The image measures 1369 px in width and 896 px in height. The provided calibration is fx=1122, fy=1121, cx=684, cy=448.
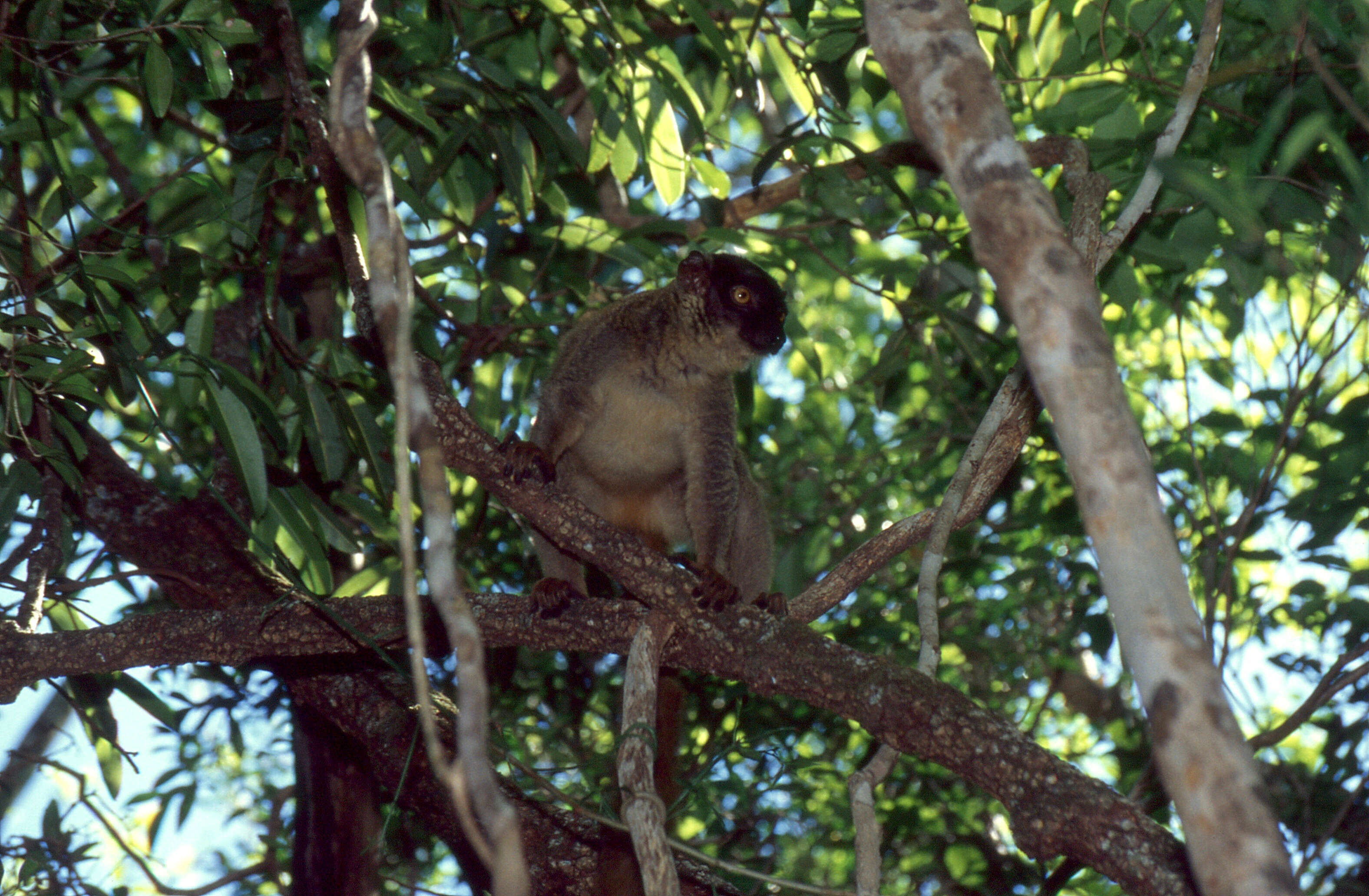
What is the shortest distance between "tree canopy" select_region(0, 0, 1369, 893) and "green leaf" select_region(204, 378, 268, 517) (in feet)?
0.05

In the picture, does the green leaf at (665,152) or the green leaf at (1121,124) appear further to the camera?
the green leaf at (665,152)

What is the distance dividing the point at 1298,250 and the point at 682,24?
293cm

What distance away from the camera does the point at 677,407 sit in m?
4.99

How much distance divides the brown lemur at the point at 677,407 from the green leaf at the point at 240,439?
4.44ft

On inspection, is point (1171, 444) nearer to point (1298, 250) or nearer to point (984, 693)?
point (1298, 250)

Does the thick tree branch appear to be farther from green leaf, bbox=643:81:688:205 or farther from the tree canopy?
green leaf, bbox=643:81:688:205

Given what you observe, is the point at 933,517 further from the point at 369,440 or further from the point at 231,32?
the point at 231,32

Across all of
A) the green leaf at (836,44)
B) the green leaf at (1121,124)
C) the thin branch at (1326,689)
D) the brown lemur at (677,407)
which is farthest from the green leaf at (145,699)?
the green leaf at (1121,124)

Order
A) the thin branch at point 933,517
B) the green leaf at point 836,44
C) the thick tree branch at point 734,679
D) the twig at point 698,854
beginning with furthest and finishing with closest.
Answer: the green leaf at point 836,44 → the thin branch at point 933,517 → the thick tree branch at point 734,679 → the twig at point 698,854

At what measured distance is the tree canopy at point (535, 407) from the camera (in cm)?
349

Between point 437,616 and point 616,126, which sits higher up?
point 616,126

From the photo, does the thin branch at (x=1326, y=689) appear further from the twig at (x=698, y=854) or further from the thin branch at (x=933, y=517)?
the twig at (x=698, y=854)

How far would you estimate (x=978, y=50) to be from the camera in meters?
1.92

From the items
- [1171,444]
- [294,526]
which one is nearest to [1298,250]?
[1171,444]
